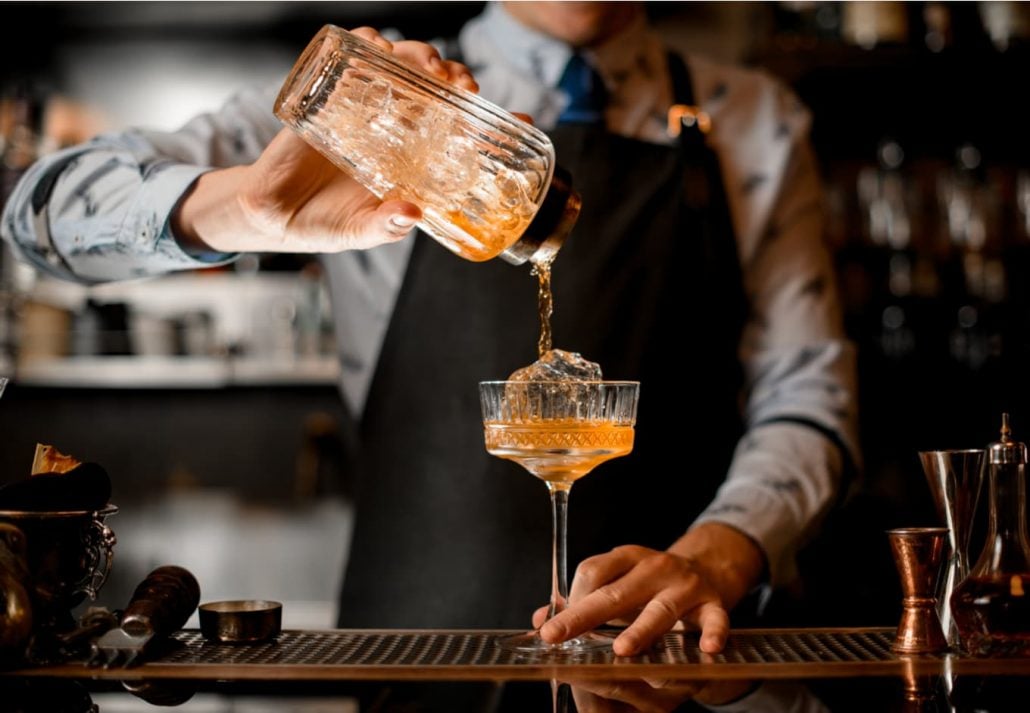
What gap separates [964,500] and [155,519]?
9.71 ft

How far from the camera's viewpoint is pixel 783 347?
1.67 m

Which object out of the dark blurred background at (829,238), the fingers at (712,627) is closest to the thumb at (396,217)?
the fingers at (712,627)

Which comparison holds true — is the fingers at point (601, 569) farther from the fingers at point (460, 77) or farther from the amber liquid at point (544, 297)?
the fingers at point (460, 77)

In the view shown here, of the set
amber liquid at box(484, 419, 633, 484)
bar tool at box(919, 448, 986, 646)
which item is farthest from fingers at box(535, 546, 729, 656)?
bar tool at box(919, 448, 986, 646)

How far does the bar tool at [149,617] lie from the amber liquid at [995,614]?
2.29 ft

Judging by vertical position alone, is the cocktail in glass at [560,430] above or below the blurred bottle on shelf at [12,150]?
below

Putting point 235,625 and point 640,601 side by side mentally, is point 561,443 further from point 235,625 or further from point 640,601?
point 235,625

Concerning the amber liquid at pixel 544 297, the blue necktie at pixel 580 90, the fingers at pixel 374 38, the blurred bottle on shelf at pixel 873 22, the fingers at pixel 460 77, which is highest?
the blurred bottle on shelf at pixel 873 22

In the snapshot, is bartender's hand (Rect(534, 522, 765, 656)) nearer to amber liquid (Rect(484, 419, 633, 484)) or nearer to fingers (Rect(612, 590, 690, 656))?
fingers (Rect(612, 590, 690, 656))

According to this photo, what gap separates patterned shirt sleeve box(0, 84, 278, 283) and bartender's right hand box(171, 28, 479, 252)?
43 mm

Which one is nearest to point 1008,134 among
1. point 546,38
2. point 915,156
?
point 915,156

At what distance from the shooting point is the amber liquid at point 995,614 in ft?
3.17

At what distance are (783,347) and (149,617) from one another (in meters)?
1.01

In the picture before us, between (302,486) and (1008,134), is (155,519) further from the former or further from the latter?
(1008,134)
